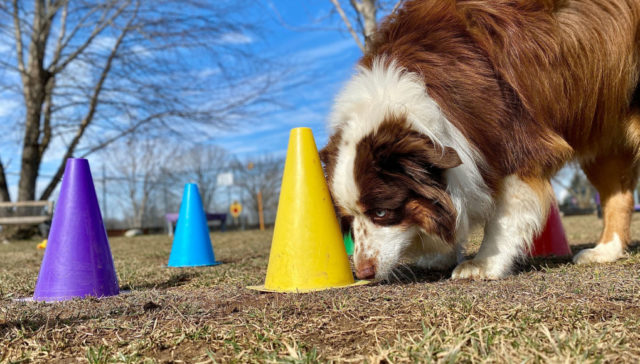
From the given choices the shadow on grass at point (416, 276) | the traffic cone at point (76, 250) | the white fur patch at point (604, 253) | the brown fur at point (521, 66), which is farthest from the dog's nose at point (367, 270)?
the white fur patch at point (604, 253)

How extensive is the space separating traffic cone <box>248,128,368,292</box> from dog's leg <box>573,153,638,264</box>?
197cm

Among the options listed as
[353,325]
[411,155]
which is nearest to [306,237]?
[411,155]

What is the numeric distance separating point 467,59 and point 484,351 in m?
1.96

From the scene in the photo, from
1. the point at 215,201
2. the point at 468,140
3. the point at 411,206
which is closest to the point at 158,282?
the point at 411,206

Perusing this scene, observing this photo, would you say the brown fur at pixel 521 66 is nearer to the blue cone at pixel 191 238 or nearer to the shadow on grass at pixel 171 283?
the shadow on grass at pixel 171 283

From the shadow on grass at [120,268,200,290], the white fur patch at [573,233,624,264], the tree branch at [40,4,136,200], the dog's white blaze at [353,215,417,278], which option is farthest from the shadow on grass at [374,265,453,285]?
the tree branch at [40,4,136,200]

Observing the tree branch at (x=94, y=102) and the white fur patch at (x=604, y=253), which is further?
the tree branch at (x=94, y=102)

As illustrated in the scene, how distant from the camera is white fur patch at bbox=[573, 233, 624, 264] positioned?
360cm

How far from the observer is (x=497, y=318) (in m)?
1.92

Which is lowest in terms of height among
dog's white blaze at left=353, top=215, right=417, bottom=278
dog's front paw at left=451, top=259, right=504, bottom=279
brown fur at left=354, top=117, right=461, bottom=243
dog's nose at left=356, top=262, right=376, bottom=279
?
dog's front paw at left=451, top=259, right=504, bottom=279

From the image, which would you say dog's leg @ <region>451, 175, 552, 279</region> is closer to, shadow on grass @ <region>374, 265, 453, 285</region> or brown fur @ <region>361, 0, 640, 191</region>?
brown fur @ <region>361, 0, 640, 191</region>

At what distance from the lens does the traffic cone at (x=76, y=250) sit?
2.84m

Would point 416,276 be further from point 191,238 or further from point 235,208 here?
point 235,208

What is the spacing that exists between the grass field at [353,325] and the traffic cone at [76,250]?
21cm
